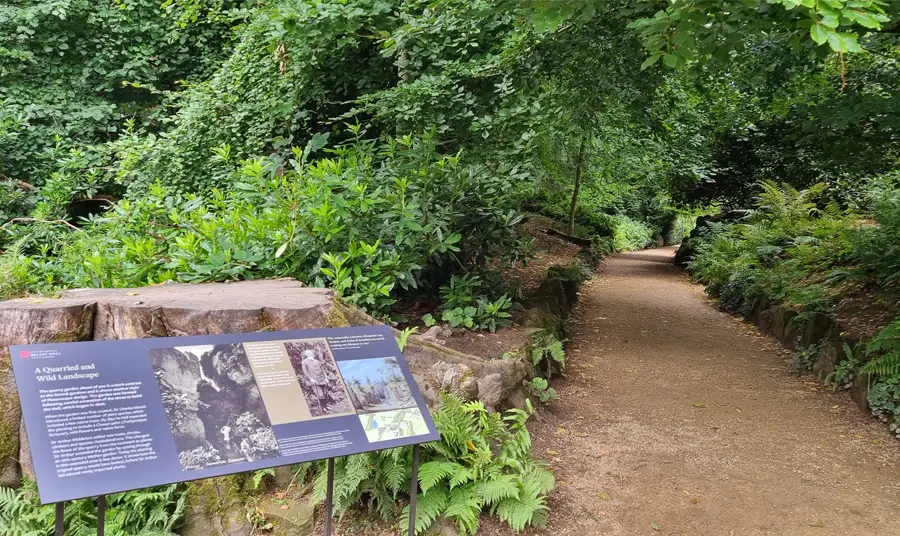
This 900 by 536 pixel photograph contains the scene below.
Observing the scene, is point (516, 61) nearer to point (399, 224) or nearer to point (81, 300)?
point (399, 224)

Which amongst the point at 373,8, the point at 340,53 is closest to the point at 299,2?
the point at 373,8

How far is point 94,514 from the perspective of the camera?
3.55m

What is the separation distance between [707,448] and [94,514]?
4.54 metres

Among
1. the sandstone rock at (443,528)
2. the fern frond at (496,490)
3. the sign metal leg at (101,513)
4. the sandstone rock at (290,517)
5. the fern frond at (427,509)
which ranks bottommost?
the sandstone rock at (290,517)

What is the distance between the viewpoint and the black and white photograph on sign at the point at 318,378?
2.70 meters

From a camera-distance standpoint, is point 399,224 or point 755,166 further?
point 755,166

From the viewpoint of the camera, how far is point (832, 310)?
23.1ft

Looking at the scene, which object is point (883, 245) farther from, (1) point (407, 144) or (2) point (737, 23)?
(1) point (407, 144)

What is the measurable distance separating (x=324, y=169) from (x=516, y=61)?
8.63ft

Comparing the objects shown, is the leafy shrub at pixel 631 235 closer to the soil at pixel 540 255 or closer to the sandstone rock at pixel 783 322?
the soil at pixel 540 255

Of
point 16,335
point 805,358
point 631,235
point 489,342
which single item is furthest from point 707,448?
point 631,235

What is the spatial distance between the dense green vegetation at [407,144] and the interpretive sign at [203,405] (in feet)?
2.87

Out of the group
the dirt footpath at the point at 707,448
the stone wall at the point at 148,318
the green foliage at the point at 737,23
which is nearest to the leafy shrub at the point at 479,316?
the dirt footpath at the point at 707,448

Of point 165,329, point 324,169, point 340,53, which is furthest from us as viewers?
point 340,53
